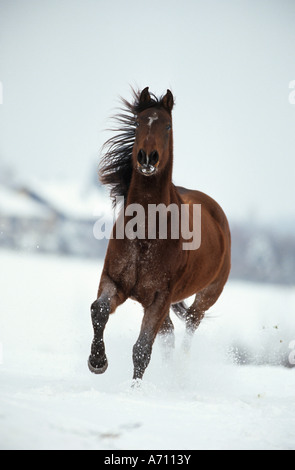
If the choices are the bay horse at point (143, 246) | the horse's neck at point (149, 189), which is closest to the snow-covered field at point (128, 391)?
the bay horse at point (143, 246)

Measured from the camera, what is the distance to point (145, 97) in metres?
4.41

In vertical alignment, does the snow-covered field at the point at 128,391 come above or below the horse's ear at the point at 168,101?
below

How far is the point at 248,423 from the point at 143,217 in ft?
6.01

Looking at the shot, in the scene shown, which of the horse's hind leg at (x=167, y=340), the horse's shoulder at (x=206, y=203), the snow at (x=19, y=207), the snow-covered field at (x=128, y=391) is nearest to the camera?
the snow-covered field at (x=128, y=391)

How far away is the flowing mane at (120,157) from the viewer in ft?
15.3

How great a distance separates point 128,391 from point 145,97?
2484mm

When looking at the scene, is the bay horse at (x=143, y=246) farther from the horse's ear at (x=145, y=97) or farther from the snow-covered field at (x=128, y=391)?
the snow-covered field at (x=128, y=391)

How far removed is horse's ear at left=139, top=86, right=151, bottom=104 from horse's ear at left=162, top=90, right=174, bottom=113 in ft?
0.46

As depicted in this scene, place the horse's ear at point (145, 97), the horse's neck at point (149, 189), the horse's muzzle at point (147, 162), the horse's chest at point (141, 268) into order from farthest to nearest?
the horse's ear at point (145, 97), the horse's neck at point (149, 189), the horse's chest at point (141, 268), the horse's muzzle at point (147, 162)

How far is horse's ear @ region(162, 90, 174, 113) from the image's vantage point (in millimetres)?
4414

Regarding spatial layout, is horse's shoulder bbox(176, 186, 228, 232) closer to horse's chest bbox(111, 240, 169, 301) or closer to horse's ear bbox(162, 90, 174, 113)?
horse's ear bbox(162, 90, 174, 113)

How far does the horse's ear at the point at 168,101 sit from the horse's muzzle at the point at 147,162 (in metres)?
0.73

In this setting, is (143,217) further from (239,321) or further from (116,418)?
(239,321)

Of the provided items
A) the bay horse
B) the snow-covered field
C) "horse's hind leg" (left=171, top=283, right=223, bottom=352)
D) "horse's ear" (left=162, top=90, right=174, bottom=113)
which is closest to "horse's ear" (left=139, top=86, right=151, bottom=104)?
the bay horse
